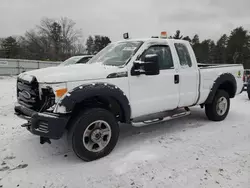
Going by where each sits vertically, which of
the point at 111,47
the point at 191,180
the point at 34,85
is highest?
the point at 111,47

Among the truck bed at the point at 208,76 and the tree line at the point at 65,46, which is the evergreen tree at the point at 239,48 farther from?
the truck bed at the point at 208,76

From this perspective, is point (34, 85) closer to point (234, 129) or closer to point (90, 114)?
point (90, 114)

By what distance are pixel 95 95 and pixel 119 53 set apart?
1.27 meters

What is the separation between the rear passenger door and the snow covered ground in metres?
0.71

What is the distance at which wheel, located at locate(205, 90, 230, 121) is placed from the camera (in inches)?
221

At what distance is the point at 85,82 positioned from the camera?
11.4ft

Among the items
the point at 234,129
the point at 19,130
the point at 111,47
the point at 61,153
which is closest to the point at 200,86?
the point at 234,129

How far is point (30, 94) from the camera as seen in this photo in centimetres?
358

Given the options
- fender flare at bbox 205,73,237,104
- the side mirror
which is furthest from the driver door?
fender flare at bbox 205,73,237,104

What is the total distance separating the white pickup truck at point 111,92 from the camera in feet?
10.9

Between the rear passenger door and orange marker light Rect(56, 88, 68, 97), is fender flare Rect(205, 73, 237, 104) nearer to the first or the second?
the rear passenger door

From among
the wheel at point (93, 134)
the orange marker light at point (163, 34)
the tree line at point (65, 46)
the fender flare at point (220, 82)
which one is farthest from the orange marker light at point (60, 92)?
the tree line at point (65, 46)

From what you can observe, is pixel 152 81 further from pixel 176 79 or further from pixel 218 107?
pixel 218 107

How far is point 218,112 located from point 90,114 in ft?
11.9
